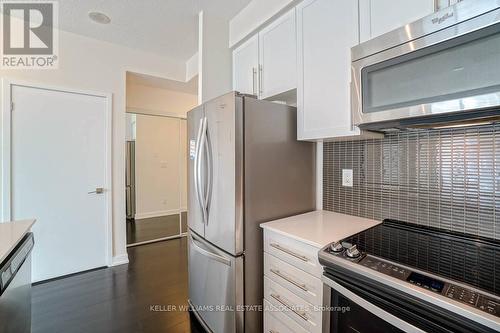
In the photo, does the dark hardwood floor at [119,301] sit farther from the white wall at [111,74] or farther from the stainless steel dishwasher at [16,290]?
the stainless steel dishwasher at [16,290]

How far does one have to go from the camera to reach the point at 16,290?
115cm

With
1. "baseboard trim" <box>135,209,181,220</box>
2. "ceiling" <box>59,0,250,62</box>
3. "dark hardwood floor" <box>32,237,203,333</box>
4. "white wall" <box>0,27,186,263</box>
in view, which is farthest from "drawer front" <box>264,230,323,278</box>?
"baseboard trim" <box>135,209,181,220</box>

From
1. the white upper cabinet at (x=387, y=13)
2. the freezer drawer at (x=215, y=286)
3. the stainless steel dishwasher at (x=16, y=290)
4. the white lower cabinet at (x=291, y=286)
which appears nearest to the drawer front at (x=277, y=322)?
the white lower cabinet at (x=291, y=286)

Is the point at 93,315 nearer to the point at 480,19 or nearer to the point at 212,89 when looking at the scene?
the point at 212,89

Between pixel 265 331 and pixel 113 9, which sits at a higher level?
Result: pixel 113 9

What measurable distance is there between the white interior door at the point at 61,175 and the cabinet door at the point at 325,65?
2448 mm

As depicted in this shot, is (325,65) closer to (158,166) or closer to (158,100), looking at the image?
(158,100)

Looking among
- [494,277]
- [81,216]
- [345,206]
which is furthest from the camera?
[81,216]

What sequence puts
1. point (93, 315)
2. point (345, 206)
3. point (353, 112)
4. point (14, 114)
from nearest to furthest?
point (353, 112) < point (345, 206) < point (93, 315) < point (14, 114)

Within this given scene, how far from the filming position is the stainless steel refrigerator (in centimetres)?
147

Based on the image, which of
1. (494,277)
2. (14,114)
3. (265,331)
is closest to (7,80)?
(14,114)

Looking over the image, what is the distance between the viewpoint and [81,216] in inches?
108

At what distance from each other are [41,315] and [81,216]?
104cm

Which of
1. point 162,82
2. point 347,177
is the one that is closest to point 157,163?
point 162,82
